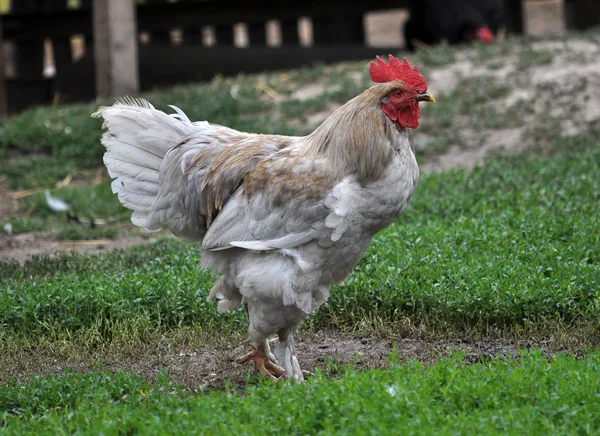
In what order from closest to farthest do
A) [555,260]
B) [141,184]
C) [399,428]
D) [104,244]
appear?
[399,428] < [141,184] < [555,260] < [104,244]

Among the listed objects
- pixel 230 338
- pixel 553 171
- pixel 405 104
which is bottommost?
pixel 230 338

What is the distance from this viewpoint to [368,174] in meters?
4.48

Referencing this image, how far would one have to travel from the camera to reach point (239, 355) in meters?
5.39

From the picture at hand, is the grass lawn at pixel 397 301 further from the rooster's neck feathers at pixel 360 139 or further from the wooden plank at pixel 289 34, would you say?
the wooden plank at pixel 289 34

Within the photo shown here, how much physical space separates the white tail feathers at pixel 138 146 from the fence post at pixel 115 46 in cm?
677

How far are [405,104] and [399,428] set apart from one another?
1742 millimetres

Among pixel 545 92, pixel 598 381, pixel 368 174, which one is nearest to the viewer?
pixel 598 381

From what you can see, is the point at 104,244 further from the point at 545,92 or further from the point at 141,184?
the point at 545,92

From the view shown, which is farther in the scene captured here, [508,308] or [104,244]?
[104,244]

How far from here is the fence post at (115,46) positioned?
11.5m

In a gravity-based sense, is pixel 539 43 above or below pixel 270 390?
above

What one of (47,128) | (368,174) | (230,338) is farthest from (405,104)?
(47,128)

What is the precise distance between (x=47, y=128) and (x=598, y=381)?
8.73 m

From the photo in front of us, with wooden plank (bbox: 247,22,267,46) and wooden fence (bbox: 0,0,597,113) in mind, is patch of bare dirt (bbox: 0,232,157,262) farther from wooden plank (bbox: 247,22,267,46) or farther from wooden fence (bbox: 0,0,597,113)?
wooden plank (bbox: 247,22,267,46)
